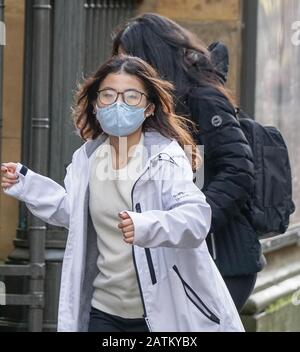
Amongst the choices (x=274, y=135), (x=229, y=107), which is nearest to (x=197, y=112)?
(x=229, y=107)

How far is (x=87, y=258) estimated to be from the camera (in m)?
4.41

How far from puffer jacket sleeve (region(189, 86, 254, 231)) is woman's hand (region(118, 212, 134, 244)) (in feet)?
2.65

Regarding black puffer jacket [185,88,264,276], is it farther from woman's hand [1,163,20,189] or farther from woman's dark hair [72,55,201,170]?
woman's hand [1,163,20,189]

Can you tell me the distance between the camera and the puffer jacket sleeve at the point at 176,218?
3957mm

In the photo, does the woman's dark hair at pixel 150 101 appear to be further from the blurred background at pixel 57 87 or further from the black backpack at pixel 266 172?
the blurred background at pixel 57 87

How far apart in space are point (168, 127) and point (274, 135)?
0.83m

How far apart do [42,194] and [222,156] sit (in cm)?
74

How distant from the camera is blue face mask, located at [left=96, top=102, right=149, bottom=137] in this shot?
4.38 m

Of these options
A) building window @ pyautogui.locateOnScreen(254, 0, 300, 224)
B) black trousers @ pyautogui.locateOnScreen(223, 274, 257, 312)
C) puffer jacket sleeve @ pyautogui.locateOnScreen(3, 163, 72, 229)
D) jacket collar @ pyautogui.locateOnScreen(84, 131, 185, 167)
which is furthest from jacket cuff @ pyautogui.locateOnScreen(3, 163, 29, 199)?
building window @ pyautogui.locateOnScreen(254, 0, 300, 224)

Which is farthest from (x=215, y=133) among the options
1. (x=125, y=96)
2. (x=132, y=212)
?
(x=132, y=212)

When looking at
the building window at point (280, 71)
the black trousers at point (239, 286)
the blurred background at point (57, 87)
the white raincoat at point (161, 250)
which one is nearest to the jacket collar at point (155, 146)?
the white raincoat at point (161, 250)

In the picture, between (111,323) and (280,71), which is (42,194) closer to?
(111,323)

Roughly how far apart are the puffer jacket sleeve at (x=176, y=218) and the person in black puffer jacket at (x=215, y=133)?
494 mm
